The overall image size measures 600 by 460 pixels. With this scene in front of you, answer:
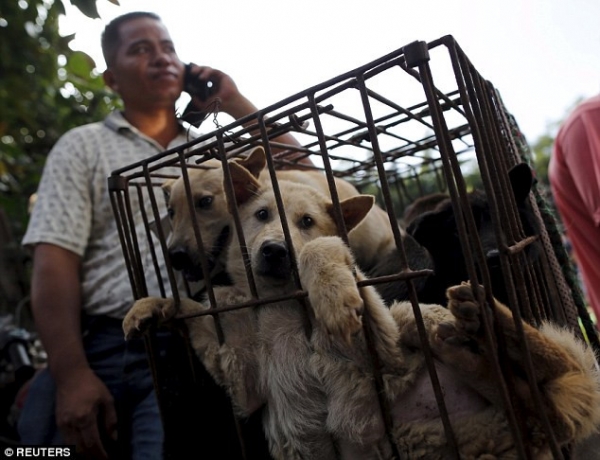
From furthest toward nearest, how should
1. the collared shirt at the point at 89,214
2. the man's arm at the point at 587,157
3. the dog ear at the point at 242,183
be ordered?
the man's arm at the point at 587,157 < the collared shirt at the point at 89,214 < the dog ear at the point at 242,183

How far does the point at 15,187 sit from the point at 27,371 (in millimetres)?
3110

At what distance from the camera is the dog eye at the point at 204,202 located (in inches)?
84.8

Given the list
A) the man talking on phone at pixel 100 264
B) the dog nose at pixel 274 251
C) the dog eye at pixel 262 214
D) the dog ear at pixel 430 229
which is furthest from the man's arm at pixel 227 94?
the dog ear at pixel 430 229

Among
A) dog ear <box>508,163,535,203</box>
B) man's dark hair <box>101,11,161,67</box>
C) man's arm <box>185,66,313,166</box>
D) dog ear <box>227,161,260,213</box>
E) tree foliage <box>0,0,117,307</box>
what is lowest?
dog ear <box>508,163,535,203</box>

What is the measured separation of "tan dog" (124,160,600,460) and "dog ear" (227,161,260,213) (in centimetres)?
2

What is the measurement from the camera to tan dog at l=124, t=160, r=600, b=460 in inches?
46.3

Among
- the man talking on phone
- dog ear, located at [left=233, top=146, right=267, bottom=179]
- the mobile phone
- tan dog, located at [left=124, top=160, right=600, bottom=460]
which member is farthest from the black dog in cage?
the mobile phone

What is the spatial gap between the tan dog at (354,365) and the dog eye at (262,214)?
0.24ft

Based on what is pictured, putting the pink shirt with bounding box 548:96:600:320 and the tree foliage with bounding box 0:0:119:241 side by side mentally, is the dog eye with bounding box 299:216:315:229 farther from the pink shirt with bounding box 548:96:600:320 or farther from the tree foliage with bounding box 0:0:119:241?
the tree foliage with bounding box 0:0:119:241

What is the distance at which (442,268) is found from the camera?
201 cm

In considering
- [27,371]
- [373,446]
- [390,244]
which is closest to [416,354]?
[373,446]

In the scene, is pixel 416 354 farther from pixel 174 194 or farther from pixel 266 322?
pixel 174 194

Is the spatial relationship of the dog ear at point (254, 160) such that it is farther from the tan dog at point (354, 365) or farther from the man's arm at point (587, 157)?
the man's arm at point (587, 157)

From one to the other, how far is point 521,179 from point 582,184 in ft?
2.89
